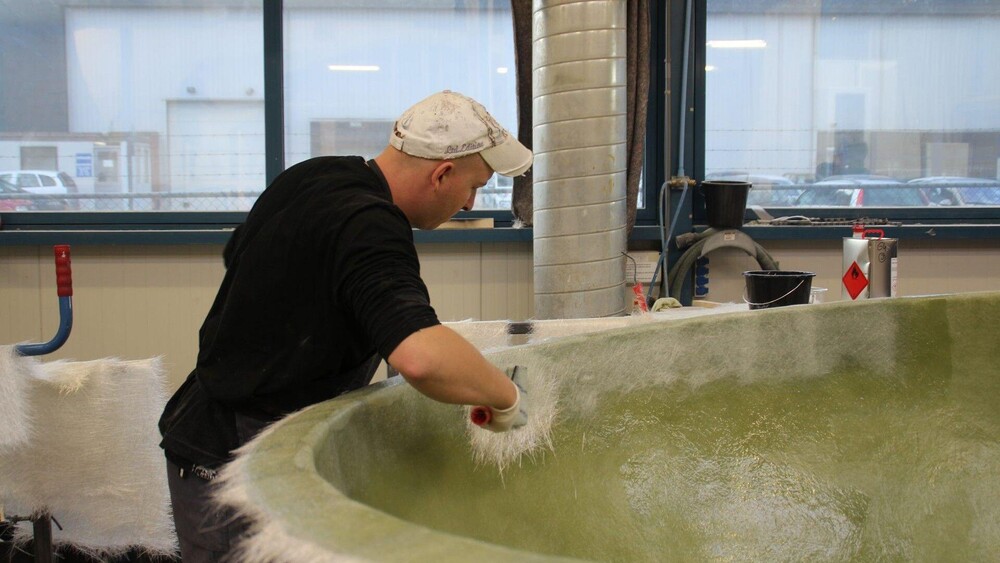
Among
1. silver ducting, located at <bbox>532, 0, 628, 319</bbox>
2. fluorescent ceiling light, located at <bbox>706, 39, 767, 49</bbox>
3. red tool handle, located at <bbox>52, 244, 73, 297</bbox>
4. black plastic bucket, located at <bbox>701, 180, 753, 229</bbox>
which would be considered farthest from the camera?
fluorescent ceiling light, located at <bbox>706, 39, 767, 49</bbox>

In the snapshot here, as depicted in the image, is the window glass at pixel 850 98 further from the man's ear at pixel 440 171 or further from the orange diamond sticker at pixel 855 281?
the man's ear at pixel 440 171

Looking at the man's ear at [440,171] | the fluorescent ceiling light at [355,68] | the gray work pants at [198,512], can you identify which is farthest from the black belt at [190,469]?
the fluorescent ceiling light at [355,68]

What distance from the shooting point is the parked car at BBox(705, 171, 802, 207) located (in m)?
3.63

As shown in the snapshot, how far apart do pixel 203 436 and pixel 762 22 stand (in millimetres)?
3035

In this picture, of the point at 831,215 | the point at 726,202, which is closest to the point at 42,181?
the point at 726,202

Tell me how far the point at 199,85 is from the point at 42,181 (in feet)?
2.37

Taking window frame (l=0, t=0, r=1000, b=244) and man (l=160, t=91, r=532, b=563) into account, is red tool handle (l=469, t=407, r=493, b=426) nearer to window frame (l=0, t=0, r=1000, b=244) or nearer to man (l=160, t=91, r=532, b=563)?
man (l=160, t=91, r=532, b=563)

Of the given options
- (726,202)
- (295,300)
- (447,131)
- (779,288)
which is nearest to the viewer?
(295,300)

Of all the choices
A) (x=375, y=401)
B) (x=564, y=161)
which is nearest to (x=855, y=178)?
(x=564, y=161)

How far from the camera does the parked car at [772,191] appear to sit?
363 cm

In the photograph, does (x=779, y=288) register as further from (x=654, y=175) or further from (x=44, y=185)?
(x=44, y=185)

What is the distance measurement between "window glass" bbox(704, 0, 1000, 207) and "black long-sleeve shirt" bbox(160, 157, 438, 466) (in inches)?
105

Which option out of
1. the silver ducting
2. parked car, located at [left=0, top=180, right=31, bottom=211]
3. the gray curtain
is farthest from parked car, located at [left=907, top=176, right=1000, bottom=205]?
parked car, located at [left=0, top=180, right=31, bottom=211]

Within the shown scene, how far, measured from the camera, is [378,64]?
3.51 m
